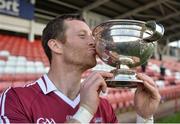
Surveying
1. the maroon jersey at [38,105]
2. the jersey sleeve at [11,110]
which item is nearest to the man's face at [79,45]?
the maroon jersey at [38,105]

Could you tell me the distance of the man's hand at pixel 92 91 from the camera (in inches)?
41.7

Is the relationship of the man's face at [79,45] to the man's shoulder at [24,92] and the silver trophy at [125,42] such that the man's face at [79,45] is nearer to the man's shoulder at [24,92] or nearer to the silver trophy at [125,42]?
the silver trophy at [125,42]

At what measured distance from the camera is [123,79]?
1.17 meters

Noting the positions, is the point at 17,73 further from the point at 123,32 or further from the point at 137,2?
the point at 137,2

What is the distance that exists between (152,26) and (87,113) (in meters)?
0.40

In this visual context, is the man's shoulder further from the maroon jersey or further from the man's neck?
the man's neck

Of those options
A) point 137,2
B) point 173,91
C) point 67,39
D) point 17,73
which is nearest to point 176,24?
point 137,2

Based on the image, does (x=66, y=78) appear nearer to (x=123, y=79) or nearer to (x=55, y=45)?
(x=55, y=45)

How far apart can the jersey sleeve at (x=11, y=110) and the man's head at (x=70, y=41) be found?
0.29m

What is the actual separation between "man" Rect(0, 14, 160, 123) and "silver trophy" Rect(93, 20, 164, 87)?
2.6 inches

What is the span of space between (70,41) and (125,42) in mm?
241

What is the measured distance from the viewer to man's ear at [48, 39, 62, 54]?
1.39m

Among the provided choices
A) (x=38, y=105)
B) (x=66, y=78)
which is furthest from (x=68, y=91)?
(x=38, y=105)

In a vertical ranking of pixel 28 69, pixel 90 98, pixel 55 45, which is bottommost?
pixel 28 69
